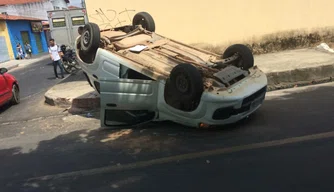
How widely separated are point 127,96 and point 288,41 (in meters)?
7.37

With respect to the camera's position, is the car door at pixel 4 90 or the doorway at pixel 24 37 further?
the doorway at pixel 24 37

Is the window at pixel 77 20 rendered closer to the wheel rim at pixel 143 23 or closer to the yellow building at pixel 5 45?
the wheel rim at pixel 143 23

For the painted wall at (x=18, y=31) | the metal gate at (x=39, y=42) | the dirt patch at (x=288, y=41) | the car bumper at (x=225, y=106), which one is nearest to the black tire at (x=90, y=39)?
the car bumper at (x=225, y=106)

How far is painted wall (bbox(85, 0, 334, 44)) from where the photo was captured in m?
10.7

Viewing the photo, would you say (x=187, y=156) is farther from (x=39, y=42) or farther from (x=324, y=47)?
(x=39, y=42)

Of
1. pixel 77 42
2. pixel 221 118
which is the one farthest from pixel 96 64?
pixel 221 118

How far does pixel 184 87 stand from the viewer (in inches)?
184

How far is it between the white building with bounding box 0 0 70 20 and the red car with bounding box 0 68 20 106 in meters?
34.4

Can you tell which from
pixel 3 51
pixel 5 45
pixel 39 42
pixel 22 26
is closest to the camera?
pixel 3 51

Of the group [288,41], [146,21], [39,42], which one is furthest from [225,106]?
[39,42]

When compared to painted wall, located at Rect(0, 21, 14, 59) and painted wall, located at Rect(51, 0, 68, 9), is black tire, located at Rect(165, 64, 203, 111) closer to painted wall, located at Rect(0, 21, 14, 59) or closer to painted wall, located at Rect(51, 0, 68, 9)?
painted wall, located at Rect(0, 21, 14, 59)

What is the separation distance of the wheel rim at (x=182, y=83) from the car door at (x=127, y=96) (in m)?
0.46

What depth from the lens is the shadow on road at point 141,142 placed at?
14.2ft

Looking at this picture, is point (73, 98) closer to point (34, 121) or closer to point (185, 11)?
point (34, 121)
